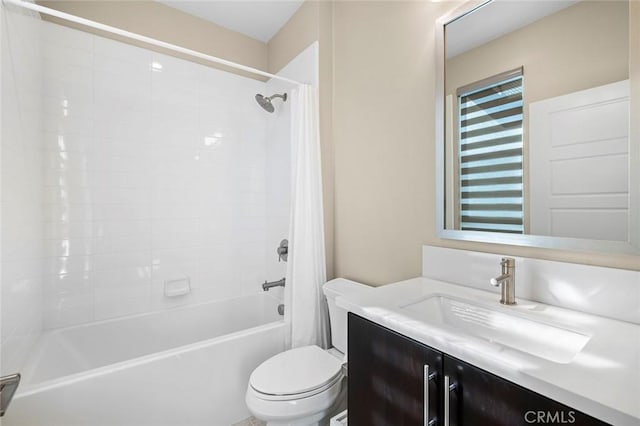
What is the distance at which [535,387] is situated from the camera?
1.94ft

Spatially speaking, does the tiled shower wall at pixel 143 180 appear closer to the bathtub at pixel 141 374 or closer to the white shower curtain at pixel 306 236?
the bathtub at pixel 141 374

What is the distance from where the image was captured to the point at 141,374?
138cm

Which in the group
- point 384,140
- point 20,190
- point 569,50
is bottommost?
point 20,190

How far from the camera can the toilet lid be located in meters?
1.27

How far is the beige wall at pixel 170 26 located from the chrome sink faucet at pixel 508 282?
2.49 metres

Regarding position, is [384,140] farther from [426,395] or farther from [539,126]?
[426,395]

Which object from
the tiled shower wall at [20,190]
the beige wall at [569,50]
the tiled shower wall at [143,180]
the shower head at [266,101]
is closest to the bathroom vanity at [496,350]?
the beige wall at [569,50]

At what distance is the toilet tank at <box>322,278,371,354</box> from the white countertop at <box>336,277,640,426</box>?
1.92 feet

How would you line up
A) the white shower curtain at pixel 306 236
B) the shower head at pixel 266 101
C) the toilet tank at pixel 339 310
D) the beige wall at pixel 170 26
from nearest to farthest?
the toilet tank at pixel 339 310 < the white shower curtain at pixel 306 236 < the beige wall at pixel 170 26 < the shower head at pixel 266 101

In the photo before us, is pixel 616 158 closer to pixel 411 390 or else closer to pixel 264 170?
pixel 411 390

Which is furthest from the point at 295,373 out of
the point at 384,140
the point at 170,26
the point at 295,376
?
the point at 170,26

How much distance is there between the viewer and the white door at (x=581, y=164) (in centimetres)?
90

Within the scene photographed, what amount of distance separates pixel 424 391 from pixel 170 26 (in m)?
2.74

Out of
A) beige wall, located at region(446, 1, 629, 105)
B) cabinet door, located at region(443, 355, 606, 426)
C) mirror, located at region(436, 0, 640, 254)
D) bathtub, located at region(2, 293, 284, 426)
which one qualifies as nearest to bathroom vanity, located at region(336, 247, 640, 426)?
cabinet door, located at region(443, 355, 606, 426)
